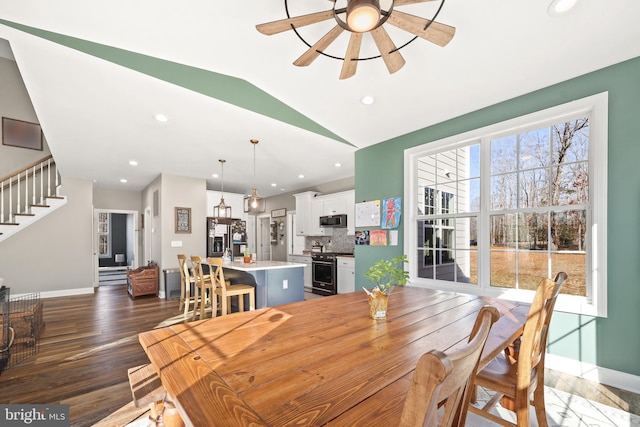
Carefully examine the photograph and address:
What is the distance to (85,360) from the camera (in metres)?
2.87

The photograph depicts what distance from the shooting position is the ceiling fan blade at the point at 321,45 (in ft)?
5.78

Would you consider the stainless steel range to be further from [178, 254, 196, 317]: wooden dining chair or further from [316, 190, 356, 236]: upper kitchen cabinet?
[178, 254, 196, 317]: wooden dining chair

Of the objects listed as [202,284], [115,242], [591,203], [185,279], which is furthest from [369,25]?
[115,242]

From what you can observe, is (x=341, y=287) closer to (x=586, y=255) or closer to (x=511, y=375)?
(x=586, y=255)

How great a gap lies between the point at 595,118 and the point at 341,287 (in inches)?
177

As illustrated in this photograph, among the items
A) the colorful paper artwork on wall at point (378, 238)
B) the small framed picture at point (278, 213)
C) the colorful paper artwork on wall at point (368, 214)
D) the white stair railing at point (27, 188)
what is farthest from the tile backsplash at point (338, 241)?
the white stair railing at point (27, 188)

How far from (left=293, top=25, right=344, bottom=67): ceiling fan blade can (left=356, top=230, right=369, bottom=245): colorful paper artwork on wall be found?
Result: 9.22ft

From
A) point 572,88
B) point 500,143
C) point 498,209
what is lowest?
point 498,209

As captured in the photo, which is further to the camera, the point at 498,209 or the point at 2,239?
the point at 2,239

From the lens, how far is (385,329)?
54.7 inches

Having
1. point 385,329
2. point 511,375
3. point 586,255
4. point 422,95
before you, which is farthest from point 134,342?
point 586,255

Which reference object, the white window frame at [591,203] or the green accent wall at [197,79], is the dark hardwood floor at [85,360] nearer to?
the green accent wall at [197,79]

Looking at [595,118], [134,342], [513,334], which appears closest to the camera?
[513,334]

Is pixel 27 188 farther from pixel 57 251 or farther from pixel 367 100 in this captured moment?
pixel 367 100
